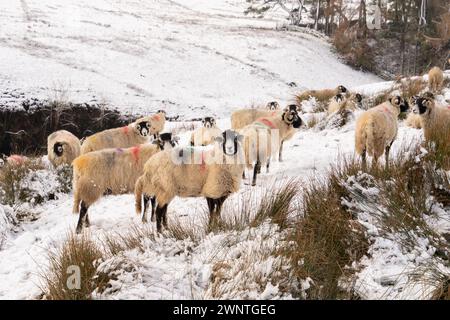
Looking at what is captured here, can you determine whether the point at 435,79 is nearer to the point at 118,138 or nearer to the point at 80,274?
the point at 118,138

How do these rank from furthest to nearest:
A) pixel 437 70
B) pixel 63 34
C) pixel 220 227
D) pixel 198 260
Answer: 1. pixel 63 34
2. pixel 437 70
3. pixel 220 227
4. pixel 198 260

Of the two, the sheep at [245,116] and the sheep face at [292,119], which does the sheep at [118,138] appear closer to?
the sheep at [245,116]

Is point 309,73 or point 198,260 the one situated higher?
point 309,73

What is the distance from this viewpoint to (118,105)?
830 inches

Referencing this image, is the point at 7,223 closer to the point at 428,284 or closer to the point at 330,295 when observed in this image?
the point at 330,295

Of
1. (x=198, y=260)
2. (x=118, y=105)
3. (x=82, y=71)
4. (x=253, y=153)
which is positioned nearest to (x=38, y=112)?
(x=118, y=105)

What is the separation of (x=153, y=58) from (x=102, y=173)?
23696 mm

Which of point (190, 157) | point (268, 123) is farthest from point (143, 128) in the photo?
point (190, 157)

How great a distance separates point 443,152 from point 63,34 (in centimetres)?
2861

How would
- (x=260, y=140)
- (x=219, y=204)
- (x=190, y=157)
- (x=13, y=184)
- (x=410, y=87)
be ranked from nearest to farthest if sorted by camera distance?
1. (x=219, y=204)
2. (x=190, y=157)
3. (x=260, y=140)
4. (x=13, y=184)
5. (x=410, y=87)

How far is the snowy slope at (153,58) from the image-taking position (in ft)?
74.2

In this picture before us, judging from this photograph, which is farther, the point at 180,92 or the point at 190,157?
the point at 180,92

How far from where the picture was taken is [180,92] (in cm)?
2519

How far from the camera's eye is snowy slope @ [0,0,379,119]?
2261 centimetres
